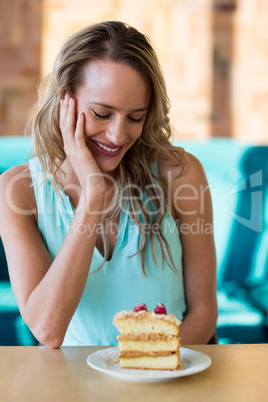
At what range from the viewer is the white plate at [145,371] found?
0.95m

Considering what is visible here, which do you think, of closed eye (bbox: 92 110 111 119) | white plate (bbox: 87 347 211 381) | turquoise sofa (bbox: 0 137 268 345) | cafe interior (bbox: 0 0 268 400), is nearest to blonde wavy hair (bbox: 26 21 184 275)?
closed eye (bbox: 92 110 111 119)

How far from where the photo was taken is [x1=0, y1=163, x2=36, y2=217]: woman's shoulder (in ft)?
5.26

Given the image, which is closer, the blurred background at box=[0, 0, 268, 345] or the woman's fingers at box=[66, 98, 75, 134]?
the woman's fingers at box=[66, 98, 75, 134]

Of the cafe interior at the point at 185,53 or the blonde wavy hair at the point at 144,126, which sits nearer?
the blonde wavy hair at the point at 144,126

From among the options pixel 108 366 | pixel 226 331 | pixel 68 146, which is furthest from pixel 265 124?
pixel 108 366

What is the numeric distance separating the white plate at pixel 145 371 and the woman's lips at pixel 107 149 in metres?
0.64

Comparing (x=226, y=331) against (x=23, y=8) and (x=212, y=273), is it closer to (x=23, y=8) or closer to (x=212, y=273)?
(x=212, y=273)

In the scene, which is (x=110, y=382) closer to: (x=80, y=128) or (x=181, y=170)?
(x=80, y=128)

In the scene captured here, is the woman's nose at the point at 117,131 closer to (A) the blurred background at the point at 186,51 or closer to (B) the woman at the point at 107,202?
(B) the woman at the point at 107,202

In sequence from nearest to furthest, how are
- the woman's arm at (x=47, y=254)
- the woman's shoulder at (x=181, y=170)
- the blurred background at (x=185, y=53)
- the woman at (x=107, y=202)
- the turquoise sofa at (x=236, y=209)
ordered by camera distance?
1. the woman's arm at (x=47, y=254)
2. the woman at (x=107, y=202)
3. the woman's shoulder at (x=181, y=170)
4. the turquoise sofa at (x=236, y=209)
5. the blurred background at (x=185, y=53)

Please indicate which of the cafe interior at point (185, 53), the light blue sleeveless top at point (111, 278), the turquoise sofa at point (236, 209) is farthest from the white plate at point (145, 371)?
the cafe interior at point (185, 53)

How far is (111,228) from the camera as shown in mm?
1710

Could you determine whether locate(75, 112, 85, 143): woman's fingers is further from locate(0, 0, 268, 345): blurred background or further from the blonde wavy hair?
locate(0, 0, 268, 345): blurred background

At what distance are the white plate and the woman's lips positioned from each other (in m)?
0.64
